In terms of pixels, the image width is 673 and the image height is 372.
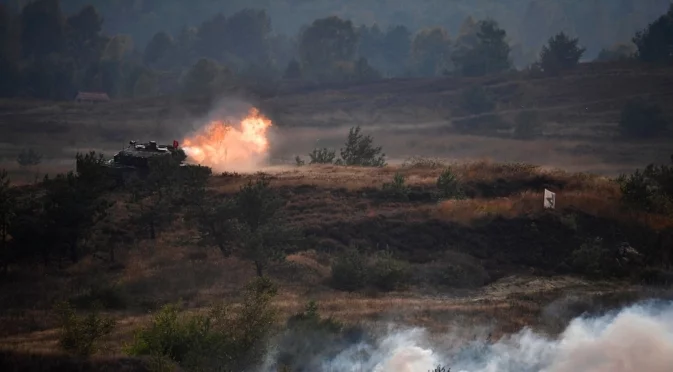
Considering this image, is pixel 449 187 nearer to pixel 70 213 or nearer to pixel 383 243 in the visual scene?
pixel 383 243

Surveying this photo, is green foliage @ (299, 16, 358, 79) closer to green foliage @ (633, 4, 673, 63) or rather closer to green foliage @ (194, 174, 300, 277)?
green foliage @ (633, 4, 673, 63)

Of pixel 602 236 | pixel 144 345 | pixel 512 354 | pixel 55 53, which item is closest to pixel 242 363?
pixel 144 345

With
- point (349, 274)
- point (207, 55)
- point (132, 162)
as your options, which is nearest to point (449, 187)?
point (349, 274)

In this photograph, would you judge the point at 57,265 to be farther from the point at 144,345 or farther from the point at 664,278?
the point at 664,278

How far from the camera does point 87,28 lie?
577 feet

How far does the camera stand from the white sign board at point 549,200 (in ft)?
129

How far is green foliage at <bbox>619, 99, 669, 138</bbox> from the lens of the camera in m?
92.8

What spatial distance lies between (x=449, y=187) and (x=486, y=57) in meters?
97.6

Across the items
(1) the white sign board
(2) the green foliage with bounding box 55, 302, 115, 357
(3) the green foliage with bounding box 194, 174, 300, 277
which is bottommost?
(2) the green foliage with bounding box 55, 302, 115, 357

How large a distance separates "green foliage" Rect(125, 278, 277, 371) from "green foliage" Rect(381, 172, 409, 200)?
2235cm

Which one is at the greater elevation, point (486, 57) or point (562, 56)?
point (486, 57)

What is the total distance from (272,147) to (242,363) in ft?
239

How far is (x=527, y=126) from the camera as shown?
98625 mm

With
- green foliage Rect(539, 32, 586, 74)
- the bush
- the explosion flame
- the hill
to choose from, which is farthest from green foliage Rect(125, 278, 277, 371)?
green foliage Rect(539, 32, 586, 74)
